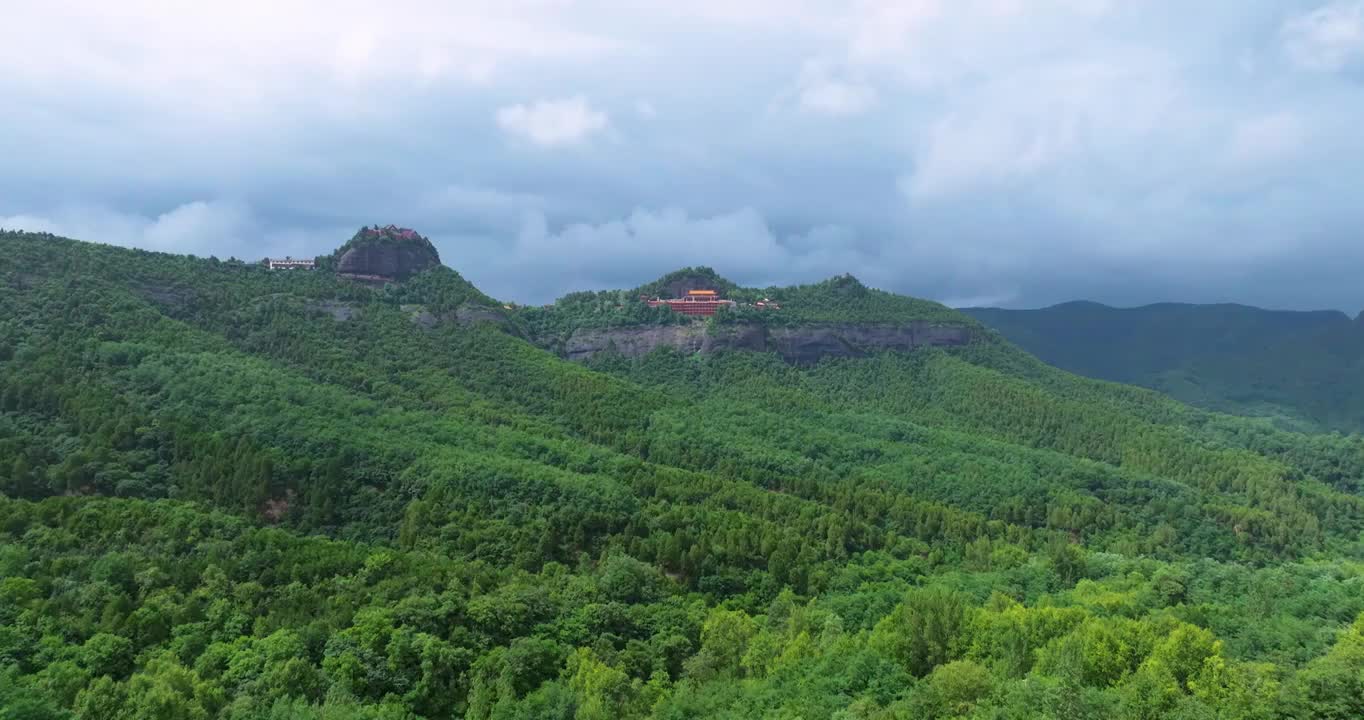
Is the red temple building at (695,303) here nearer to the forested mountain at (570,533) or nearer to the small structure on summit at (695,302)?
the small structure on summit at (695,302)

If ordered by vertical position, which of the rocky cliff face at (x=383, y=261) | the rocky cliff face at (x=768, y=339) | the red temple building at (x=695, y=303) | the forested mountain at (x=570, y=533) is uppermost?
the rocky cliff face at (x=383, y=261)

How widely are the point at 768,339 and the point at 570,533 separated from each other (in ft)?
336

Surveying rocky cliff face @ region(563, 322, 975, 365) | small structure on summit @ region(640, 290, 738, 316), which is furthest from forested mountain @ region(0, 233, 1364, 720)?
small structure on summit @ region(640, 290, 738, 316)

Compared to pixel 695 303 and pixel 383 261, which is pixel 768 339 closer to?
pixel 695 303

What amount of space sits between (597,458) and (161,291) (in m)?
74.1

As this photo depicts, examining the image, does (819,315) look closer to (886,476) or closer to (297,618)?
(886,476)

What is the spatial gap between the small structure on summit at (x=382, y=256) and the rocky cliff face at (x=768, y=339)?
35.0m

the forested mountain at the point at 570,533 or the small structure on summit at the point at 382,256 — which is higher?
the small structure on summit at the point at 382,256

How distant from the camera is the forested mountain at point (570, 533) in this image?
41094mm

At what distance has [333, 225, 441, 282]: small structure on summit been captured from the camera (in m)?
164

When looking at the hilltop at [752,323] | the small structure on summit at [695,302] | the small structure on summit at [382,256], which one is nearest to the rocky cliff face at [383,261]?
the small structure on summit at [382,256]

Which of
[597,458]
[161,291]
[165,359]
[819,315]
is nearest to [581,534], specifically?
[597,458]

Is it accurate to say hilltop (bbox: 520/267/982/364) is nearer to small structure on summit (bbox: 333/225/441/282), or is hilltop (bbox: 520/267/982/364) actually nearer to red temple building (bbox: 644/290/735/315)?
red temple building (bbox: 644/290/735/315)

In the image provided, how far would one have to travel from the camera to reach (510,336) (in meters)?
144
